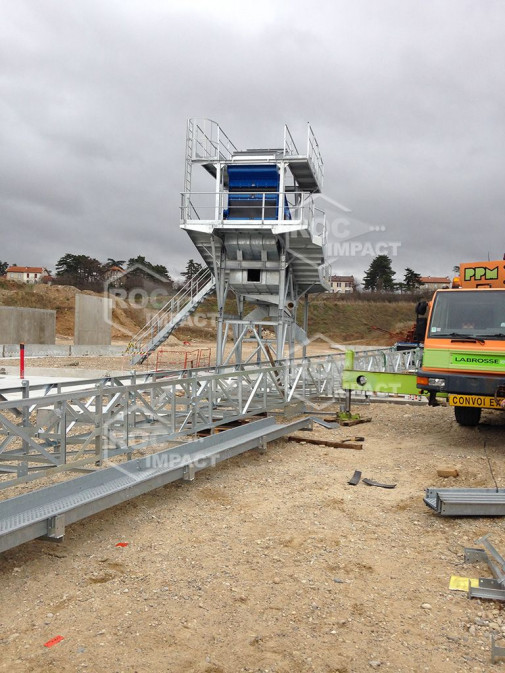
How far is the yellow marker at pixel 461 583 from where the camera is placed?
4595 millimetres

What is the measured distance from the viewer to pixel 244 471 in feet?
27.2

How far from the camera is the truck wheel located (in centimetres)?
1109

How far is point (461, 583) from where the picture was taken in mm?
4684

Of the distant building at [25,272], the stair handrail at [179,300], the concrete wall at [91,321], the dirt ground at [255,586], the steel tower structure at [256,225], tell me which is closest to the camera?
the dirt ground at [255,586]

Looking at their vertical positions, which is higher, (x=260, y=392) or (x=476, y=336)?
(x=476, y=336)

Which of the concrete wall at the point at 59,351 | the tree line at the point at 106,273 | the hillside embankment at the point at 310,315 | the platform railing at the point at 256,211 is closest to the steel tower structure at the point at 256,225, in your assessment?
the platform railing at the point at 256,211

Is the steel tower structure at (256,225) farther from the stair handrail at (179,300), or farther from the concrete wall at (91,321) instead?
the concrete wall at (91,321)

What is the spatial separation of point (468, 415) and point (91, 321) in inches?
1071

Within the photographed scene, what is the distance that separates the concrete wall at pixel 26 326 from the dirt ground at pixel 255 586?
26792mm

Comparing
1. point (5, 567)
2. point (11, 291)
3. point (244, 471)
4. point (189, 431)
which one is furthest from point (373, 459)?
point (11, 291)

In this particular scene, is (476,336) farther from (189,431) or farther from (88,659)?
(88,659)

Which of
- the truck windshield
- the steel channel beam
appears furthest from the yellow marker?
the truck windshield

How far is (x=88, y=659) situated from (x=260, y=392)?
28.9ft

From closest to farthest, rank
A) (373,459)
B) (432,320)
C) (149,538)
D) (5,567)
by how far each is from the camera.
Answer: (5,567), (149,538), (373,459), (432,320)
